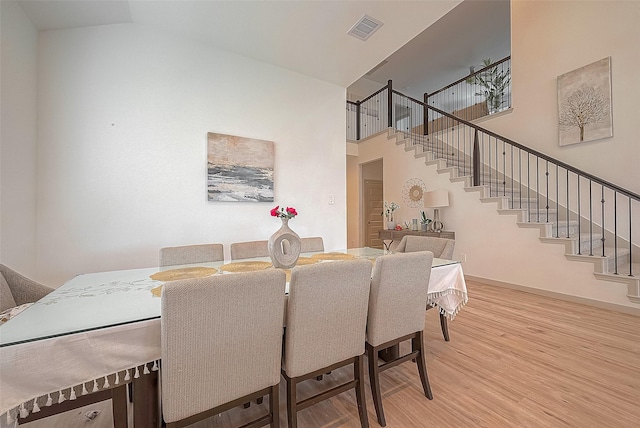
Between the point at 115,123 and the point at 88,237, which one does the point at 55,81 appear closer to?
the point at 115,123

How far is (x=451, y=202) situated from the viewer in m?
4.52

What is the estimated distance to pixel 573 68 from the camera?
379 cm

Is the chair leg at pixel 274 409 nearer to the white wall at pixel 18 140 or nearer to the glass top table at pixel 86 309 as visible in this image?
the glass top table at pixel 86 309

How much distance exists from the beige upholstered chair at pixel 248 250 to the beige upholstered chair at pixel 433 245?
133cm

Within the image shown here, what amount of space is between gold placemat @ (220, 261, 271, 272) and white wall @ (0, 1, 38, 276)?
61.0 inches

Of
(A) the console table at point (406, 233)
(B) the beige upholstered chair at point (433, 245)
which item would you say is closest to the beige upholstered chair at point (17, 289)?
(B) the beige upholstered chair at point (433, 245)

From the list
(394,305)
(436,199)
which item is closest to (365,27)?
(394,305)

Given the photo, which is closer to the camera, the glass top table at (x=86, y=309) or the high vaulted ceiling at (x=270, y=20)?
the glass top table at (x=86, y=309)

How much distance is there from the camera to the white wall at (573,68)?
329 cm

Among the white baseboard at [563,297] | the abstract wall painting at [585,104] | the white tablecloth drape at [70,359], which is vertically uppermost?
the abstract wall painting at [585,104]

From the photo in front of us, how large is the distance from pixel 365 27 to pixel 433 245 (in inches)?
87.0

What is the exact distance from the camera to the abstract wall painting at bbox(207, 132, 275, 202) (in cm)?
293

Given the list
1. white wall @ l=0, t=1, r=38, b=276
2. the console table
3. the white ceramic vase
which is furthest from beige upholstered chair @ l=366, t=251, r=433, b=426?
the console table

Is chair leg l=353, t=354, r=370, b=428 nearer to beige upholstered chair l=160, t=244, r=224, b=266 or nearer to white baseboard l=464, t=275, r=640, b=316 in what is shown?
beige upholstered chair l=160, t=244, r=224, b=266
